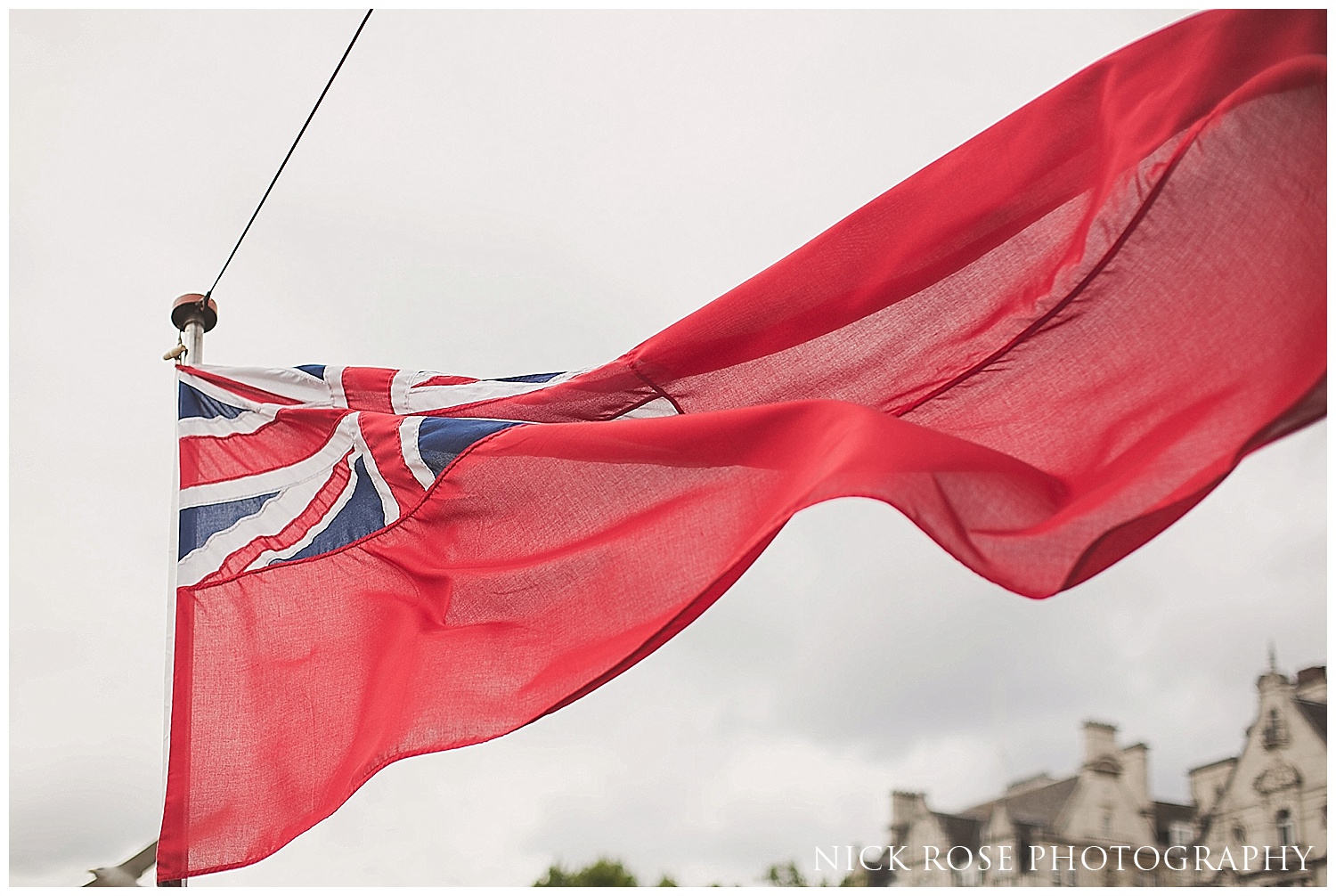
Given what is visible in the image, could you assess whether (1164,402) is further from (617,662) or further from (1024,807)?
(1024,807)

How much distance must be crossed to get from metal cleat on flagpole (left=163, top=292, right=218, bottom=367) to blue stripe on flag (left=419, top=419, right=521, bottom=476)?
4.15 ft

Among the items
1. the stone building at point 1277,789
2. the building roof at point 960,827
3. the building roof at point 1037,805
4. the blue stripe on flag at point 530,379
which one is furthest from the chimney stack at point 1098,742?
the blue stripe on flag at point 530,379

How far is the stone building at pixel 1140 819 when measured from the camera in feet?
28.6

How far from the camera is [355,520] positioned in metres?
3.34

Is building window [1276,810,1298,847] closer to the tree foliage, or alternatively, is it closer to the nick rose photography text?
the nick rose photography text

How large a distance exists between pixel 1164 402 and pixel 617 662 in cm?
117

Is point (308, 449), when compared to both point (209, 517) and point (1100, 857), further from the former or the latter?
point (1100, 857)

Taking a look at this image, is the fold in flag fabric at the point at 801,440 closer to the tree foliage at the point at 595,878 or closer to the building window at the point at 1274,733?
the tree foliage at the point at 595,878

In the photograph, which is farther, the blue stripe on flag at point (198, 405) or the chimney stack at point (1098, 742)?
the chimney stack at point (1098, 742)

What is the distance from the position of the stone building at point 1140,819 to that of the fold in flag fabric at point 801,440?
5297 millimetres

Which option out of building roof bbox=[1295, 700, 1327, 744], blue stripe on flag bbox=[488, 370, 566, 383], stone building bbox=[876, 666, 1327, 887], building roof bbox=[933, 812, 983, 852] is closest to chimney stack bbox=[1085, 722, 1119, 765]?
stone building bbox=[876, 666, 1327, 887]

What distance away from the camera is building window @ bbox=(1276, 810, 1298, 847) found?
8.20 m

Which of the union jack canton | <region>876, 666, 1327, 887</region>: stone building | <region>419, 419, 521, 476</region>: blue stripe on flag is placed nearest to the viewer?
<region>419, 419, 521, 476</region>: blue stripe on flag

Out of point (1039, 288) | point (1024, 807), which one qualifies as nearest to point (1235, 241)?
point (1039, 288)
